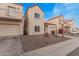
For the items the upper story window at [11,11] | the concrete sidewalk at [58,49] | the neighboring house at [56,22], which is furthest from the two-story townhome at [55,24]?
the upper story window at [11,11]

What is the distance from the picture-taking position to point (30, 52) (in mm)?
2172

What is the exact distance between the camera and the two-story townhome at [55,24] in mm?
2281

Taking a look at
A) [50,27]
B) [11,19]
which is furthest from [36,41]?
[11,19]

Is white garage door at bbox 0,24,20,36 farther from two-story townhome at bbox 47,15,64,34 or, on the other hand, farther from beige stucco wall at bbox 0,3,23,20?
two-story townhome at bbox 47,15,64,34

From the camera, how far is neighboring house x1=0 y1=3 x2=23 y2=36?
214 centimetres

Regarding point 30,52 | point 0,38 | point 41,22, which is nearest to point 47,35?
point 41,22

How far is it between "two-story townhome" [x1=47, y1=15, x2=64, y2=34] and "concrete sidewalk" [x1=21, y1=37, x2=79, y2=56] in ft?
0.86

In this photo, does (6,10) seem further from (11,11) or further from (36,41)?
(36,41)

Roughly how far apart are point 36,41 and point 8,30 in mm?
522

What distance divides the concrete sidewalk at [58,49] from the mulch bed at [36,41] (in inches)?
2.6

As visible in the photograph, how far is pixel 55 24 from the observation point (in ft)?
7.59

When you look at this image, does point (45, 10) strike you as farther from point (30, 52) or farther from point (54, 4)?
point (30, 52)

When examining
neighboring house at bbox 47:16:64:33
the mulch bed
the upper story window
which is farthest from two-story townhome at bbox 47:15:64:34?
the upper story window

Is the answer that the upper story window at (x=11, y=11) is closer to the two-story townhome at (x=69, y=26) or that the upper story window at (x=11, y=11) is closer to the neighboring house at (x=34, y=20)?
the neighboring house at (x=34, y=20)
